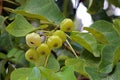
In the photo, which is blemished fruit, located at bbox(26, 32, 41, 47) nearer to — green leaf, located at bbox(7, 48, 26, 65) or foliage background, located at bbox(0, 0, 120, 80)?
foliage background, located at bbox(0, 0, 120, 80)

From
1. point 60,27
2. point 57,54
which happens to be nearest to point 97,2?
point 57,54

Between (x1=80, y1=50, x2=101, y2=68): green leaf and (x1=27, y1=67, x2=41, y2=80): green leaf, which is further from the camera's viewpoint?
(x1=80, y1=50, x2=101, y2=68): green leaf

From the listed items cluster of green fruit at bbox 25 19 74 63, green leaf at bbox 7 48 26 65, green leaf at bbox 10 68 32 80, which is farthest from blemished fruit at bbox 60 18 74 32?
green leaf at bbox 7 48 26 65

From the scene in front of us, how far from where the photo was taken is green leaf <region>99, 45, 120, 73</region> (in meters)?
0.59

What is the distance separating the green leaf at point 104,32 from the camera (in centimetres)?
65

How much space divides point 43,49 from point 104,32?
148 millimetres

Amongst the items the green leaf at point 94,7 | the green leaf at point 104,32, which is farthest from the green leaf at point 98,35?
the green leaf at point 94,7

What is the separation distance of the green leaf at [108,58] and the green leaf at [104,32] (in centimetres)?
4

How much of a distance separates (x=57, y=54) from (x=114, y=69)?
0.26 meters

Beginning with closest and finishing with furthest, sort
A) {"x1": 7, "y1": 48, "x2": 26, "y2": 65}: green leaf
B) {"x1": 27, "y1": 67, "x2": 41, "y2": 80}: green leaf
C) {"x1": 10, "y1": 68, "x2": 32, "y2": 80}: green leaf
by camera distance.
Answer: {"x1": 27, "y1": 67, "x2": 41, "y2": 80}: green leaf → {"x1": 10, "y1": 68, "x2": 32, "y2": 80}: green leaf → {"x1": 7, "y1": 48, "x2": 26, "y2": 65}: green leaf

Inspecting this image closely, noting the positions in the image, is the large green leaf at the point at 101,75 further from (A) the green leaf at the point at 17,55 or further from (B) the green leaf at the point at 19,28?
(A) the green leaf at the point at 17,55

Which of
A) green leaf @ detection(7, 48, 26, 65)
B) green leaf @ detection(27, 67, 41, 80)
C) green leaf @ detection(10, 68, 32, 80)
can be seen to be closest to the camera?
green leaf @ detection(27, 67, 41, 80)

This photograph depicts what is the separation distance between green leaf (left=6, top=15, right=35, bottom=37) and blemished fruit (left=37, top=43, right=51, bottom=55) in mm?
45

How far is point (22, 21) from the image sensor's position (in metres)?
0.66
